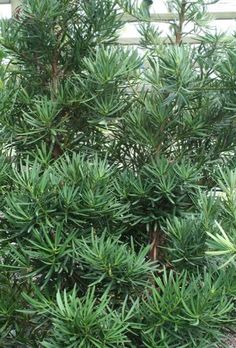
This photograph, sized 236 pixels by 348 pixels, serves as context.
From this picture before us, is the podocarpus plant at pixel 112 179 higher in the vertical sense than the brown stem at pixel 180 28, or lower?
lower

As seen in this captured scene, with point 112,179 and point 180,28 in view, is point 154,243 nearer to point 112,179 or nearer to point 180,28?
point 112,179

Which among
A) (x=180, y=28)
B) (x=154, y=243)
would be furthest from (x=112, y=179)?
(x=180, y=28)

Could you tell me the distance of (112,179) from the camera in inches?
42.3

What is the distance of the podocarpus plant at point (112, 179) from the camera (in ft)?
3.17

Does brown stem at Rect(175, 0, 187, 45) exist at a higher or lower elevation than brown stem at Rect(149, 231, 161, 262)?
higher

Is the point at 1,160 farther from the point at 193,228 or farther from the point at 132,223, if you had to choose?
the point at 193,228

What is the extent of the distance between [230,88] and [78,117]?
1.10 feet

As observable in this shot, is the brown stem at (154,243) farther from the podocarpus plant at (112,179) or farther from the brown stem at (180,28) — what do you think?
the brown stem at (180,28)

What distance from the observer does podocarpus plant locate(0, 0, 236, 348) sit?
966 mm

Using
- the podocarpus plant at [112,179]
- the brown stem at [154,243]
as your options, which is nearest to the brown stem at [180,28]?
the podocarpus plant at [112,179]

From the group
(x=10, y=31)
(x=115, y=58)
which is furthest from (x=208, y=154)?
(x=10, y=31)

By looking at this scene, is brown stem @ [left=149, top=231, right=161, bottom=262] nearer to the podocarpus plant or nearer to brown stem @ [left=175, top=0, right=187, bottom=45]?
the podocarpus plant

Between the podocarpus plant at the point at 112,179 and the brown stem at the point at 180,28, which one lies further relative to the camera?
the brown stem at the point at 180,28

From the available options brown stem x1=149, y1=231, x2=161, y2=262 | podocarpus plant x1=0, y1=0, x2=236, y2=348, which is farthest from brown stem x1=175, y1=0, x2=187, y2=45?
brown stem x1=149, y1=231, x2=161, y2=262
